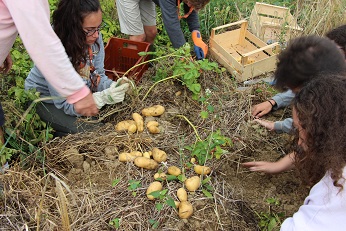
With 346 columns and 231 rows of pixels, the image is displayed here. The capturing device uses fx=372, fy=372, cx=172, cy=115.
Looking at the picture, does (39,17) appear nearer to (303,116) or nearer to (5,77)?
(303,116)

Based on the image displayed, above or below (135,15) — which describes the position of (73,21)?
above

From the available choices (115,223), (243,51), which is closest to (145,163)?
(115,223)

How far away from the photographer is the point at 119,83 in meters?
2.59

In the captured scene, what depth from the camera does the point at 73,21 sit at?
2254 mm

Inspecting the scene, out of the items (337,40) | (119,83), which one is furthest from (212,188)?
(337,40)

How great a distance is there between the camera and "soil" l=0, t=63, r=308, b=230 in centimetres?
197

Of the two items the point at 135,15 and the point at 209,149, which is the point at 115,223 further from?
the point at 135,15

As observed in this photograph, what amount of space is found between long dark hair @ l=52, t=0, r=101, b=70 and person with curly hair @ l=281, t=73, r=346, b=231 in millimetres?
1359

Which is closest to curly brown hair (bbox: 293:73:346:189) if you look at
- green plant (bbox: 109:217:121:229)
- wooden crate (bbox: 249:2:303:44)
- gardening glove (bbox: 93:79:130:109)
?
green plant (bbox: 109:217:121:229)

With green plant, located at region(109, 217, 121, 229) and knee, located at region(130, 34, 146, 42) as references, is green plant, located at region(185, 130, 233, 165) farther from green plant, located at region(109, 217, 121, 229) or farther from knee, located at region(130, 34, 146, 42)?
knee, located at region(130, 34, 146, 42)

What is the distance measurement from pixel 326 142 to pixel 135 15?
88.8 inches

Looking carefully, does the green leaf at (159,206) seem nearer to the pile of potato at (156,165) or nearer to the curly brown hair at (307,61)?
the pile of potato at (156,165)

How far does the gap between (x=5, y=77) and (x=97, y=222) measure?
1545 millimetres

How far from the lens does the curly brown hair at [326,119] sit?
1542mm
